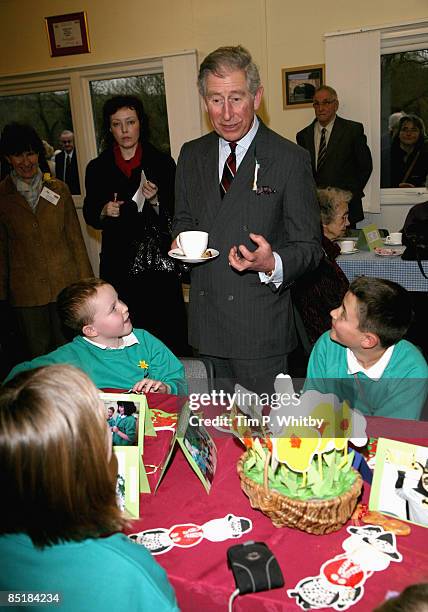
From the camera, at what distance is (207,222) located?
2258mm

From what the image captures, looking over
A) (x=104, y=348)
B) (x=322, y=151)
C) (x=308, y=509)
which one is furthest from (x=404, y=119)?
(x=308, y=509)

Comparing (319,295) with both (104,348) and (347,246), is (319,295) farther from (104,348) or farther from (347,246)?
(347,246)

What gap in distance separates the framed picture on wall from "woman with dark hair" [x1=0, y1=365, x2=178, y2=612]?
4957mm

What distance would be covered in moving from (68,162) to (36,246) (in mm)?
3086

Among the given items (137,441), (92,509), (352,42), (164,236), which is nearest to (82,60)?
(352,42)

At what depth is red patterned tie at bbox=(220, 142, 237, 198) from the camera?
7.28ft

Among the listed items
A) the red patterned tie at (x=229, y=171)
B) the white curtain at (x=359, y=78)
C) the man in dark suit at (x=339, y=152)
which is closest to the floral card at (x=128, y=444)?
the red patterned tie at (x=229, y=171)

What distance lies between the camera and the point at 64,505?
0.96 metres

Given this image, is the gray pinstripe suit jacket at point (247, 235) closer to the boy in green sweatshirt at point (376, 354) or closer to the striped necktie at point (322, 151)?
the boy in green sweatshirt at point (376, 354)

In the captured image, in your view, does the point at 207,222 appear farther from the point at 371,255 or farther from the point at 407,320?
the point at 371,255

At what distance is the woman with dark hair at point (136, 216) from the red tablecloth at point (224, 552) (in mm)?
1810

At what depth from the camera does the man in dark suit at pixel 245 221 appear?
208 cm

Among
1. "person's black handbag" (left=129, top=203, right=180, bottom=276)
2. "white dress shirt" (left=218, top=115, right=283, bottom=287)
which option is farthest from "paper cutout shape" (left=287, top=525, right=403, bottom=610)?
"person's black handbag" (left=129, top=203, right=180, bottom=276)

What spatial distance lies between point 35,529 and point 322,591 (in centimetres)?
57
